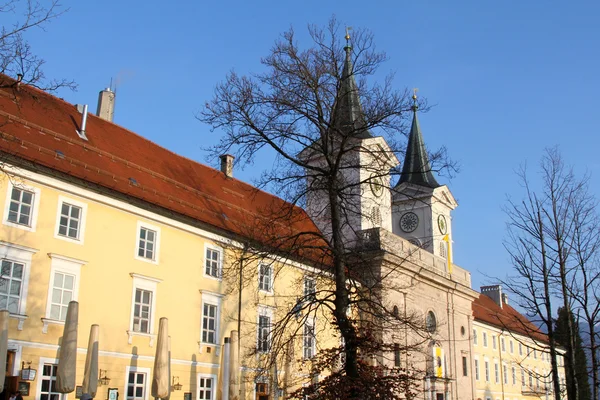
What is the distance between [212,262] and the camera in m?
25.8

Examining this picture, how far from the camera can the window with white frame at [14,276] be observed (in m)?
18.4

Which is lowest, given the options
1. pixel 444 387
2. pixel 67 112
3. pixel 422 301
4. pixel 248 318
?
pixel 444 387

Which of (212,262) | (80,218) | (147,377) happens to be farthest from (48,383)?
(212,262)

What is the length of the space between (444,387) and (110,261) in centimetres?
2580

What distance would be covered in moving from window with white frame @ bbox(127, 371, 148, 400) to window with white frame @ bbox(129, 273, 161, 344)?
135 centimetres

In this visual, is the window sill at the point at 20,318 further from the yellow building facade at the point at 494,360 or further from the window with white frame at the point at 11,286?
the yellow building facade at the point at 494,360

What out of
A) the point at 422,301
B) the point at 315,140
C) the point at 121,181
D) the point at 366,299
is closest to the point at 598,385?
the point at 366,299

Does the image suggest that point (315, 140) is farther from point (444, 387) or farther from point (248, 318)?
point (444, 387)

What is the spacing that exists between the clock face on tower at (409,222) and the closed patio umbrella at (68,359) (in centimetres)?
3117

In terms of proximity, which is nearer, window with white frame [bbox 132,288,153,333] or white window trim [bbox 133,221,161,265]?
window with white frame [bbox 132,288,153,333]

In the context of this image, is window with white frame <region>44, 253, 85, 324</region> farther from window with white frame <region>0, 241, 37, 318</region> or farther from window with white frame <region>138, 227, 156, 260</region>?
window with white frame <region>138, 227, 156, 260</region>

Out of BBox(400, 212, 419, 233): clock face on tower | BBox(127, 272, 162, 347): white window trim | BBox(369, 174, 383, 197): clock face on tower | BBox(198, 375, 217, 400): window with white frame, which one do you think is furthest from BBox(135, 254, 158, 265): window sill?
BBox(400, 212, 419, 233): clock face on tower

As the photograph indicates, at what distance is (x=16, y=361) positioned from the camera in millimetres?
18188

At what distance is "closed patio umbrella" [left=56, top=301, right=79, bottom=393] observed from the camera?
1739 cm
